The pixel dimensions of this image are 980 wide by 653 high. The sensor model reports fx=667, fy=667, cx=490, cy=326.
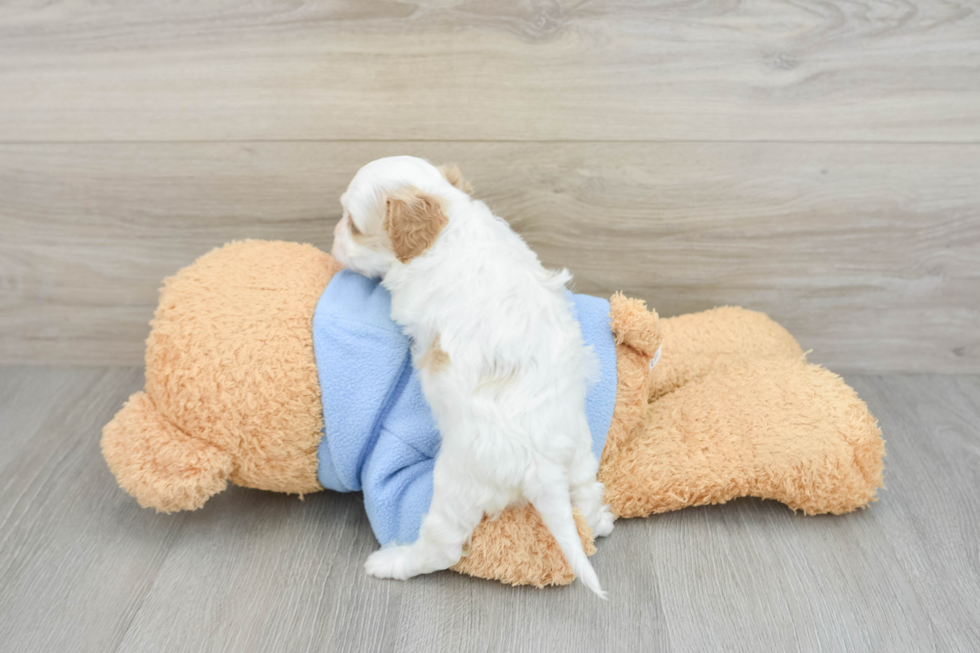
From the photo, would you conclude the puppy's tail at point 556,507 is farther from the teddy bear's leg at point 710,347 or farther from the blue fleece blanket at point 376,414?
the teddy bear's leg at point 710,347

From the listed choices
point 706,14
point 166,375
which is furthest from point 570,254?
point 166,375

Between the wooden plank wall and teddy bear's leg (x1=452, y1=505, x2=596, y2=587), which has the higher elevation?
the wooden plank wall

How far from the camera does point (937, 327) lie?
1434 mm

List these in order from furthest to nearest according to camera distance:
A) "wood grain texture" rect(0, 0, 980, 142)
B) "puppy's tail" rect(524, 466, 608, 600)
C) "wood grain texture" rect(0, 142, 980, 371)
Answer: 1. "wood grain texture" rect(0, 142, 980, 371)
2. "wood grain texture" rect(0, 0, 980, 142)
3. "puppy's tail" rect(524, 466, 608, 600)

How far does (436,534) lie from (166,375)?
48 cm

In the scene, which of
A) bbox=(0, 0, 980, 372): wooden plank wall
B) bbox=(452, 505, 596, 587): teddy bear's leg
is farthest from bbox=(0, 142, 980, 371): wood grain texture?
bbox=(452, 505, 596, 587): teddy bear's leg

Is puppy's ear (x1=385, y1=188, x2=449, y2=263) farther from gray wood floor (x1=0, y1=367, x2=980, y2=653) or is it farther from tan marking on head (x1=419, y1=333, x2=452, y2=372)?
gray wood floor (x1=0, y1=367, x2=980, y2=653)

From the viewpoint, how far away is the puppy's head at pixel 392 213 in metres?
0.96

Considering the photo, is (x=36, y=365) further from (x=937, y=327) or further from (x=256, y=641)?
(x=937, y=327)

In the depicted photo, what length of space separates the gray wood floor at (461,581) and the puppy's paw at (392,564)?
0.06 feet

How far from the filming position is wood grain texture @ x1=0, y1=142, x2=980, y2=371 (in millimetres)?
1280

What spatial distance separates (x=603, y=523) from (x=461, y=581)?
9.3 inches

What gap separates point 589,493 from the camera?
100cm

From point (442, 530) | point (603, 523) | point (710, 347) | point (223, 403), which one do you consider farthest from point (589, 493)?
point (223, 403)
